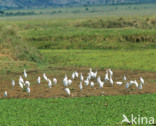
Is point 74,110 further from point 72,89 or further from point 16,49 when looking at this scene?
point 16,49

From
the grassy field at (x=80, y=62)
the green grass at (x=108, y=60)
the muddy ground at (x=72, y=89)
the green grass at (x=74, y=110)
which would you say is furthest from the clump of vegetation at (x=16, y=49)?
the green grass at (x=74, y=110)

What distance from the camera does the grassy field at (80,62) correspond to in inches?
762

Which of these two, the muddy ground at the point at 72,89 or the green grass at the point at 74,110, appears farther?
the muddy ground at the point at 72,89

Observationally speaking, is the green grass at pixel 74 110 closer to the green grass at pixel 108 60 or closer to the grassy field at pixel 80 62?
the grassy field at pixel 80 62

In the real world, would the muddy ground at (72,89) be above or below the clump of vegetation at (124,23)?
above

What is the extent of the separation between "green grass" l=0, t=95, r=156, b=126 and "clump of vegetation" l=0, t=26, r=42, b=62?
1908 cm

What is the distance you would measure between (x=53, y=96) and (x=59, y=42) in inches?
1447

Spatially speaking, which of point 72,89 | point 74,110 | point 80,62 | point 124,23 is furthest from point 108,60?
point 124,23

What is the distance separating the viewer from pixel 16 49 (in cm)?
4375

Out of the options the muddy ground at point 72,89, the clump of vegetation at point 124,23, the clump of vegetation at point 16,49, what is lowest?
the clump of vegetation at point 124,23

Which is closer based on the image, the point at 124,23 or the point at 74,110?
the point at 74,110

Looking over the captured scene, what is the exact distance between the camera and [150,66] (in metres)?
38.1

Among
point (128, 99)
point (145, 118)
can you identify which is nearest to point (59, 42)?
point (128, 99)

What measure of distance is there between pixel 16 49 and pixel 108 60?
8609 mm
